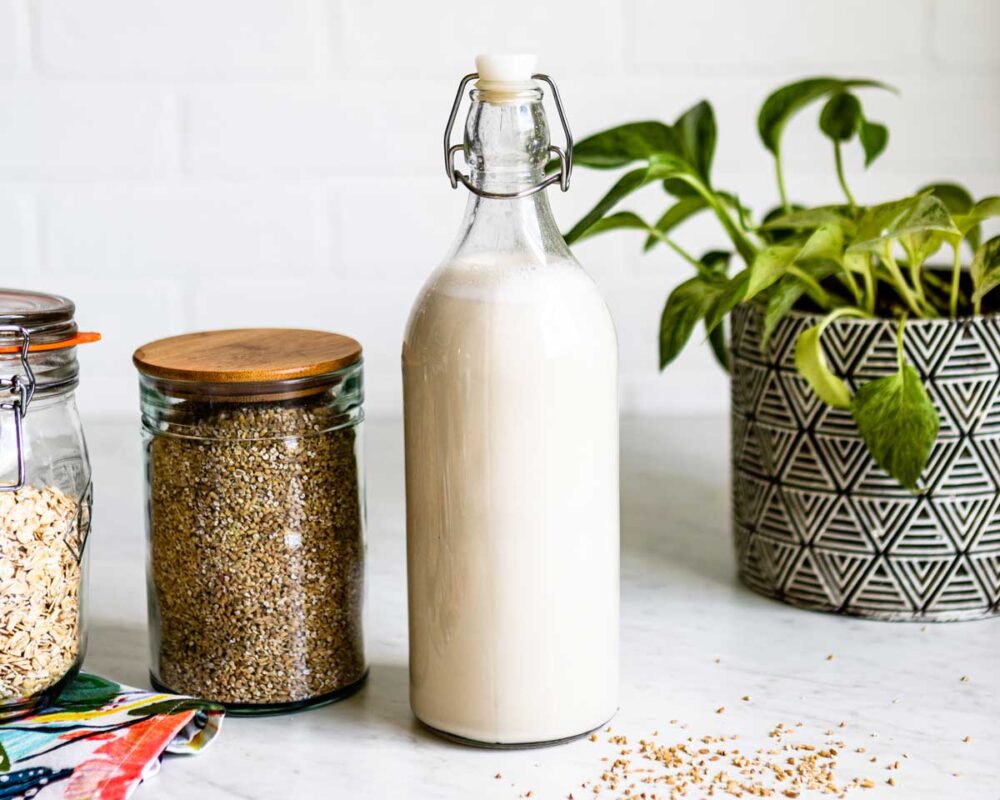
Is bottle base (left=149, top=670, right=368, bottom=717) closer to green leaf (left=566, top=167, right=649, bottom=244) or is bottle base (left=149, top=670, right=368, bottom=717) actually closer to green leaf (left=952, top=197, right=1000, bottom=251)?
green leaf (left=566, top=167, right=649, bottom=244)

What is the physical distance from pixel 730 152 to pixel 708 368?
25cm

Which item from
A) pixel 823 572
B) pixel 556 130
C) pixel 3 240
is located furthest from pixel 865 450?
pixel 3 240

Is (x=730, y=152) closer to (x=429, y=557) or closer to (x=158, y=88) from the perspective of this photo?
(x=158, y=88)

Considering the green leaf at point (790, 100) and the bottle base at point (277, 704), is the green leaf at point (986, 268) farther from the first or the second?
the bottle base at point (277, 704)

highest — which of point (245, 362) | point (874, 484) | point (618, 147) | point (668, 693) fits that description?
point (618, 147)

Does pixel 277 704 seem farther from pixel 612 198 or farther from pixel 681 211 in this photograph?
pixel 681 211

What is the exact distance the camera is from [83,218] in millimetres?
1477

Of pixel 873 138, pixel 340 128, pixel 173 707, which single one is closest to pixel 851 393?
pixel 873 138

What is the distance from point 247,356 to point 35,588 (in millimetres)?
165

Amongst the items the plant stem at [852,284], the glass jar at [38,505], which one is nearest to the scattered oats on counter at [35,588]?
the glass jar at [38,505]

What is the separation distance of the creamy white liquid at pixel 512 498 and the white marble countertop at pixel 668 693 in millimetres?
37

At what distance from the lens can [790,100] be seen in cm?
92

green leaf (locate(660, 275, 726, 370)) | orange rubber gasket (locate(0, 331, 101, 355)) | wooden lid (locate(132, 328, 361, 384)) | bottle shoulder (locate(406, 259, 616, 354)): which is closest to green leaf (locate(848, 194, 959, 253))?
green leaf (locate(660, 275, 726, 370))

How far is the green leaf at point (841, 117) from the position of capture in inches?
37.4
